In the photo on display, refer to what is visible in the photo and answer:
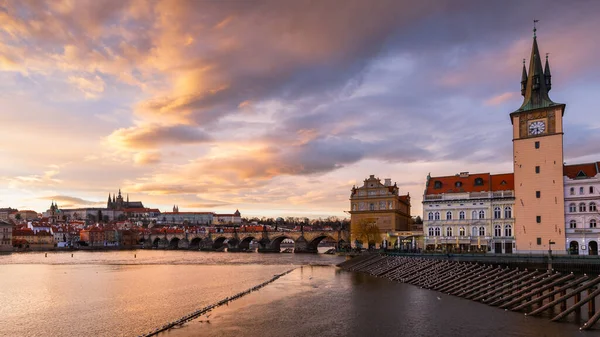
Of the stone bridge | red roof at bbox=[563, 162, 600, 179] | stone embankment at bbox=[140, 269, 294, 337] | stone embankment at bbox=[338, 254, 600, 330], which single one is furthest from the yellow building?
stone embankment at bbox=[140, 269, 294, 337]

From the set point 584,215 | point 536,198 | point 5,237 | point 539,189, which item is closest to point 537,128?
point 539,189

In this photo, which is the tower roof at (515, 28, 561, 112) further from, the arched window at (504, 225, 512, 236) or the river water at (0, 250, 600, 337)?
the river water at (0, 250, 600, 337)

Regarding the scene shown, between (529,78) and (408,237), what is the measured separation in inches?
1328

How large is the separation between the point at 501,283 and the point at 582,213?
27062 millimetres

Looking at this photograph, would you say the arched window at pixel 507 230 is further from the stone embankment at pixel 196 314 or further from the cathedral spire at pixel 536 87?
the stone embankment at pixel 196 314

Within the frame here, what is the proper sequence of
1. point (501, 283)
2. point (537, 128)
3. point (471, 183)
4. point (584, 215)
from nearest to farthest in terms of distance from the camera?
point (501, 283)
point (584, 215)
point (537, 128)
point (471, 183)

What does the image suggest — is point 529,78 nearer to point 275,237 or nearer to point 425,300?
point 425,300

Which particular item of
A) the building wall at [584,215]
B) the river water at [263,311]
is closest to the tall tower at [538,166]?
the building wall at [584,215]

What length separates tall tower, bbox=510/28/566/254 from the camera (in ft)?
197

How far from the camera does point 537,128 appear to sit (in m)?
61.9

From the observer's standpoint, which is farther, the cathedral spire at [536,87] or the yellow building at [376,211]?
the yellow building at [376,211]

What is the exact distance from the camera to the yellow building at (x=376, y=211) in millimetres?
89938

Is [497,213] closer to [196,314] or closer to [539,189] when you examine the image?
[539,189]

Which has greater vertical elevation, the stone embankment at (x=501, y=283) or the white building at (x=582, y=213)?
the white building at (x=582, y=213)
